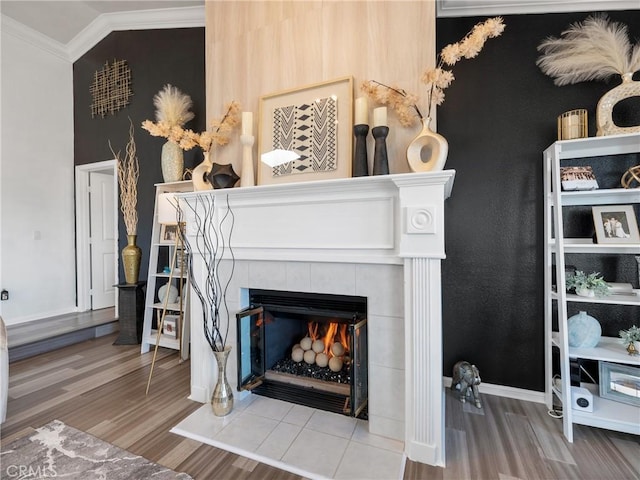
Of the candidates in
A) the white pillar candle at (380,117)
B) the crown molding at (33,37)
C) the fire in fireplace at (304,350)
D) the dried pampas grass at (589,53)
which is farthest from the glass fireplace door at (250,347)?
the crown molding at (33,37)

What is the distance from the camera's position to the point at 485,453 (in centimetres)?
170

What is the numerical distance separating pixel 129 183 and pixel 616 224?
455 cm

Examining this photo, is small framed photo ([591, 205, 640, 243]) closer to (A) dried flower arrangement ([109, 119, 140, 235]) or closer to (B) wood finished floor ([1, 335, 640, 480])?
(B) wood finished floor ([1, 335, 640, 480])

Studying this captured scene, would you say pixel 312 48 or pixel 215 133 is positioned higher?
pixel 312 48

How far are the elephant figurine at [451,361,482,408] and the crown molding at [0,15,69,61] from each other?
6.20 meters

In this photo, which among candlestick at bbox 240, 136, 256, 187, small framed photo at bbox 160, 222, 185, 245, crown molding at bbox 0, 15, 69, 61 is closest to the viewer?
candlestick at bbox 240, 136, 256, 187

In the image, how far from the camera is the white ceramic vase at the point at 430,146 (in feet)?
5.30

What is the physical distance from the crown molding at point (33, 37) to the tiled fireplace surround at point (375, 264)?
3953 millimetres

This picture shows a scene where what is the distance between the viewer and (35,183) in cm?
400

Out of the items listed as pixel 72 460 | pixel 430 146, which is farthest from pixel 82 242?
pixel 430 146

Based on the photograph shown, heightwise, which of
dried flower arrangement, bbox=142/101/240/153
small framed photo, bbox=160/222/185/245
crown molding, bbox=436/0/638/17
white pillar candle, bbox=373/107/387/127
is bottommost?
small framed photo, bbox=160/222/185/245

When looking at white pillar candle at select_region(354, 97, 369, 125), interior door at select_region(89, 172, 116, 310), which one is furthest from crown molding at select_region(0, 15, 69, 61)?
white pillar candle at select_region(354, 97, 369, 125)

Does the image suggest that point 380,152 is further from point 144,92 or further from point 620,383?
point 144,92

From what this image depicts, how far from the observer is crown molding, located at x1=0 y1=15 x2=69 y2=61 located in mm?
3715
